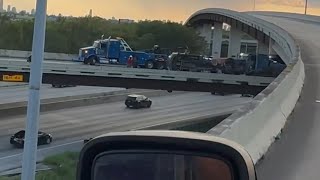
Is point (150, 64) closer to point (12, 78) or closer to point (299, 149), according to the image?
point (12, 78)

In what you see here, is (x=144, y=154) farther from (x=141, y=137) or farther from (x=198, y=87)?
(x=198, y=87)

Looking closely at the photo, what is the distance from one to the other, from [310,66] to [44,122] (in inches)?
913

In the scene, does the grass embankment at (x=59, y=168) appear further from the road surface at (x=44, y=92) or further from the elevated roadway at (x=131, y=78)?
the road surface at (x=44, y=92)

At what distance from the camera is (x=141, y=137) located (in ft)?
7.34

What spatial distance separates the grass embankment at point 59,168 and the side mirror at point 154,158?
2240cm

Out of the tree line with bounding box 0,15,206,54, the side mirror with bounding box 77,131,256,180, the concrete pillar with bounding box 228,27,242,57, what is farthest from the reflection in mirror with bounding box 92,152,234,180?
the tree line with bounding box 0,15,206,54

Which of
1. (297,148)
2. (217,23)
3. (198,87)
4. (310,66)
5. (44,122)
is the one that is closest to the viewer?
(297,148)

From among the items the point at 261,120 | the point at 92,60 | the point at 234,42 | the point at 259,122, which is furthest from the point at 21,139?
the point at 234,42

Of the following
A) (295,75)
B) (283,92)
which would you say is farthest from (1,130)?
(283,92)

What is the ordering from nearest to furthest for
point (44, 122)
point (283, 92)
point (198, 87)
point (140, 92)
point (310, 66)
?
point (283, 92), point (310, 66), point (44, 122), point (198, 87), point (140, 92)

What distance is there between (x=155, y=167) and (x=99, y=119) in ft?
173

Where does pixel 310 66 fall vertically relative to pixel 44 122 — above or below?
above

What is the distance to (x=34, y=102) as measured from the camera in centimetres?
913

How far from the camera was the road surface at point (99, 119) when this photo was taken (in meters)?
40.1
